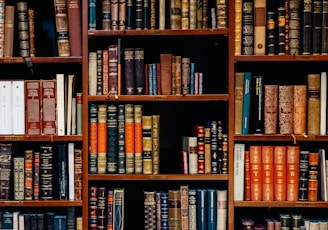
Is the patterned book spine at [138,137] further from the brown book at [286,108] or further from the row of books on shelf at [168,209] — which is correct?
the brown book at [286,108]

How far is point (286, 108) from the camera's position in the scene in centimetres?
213

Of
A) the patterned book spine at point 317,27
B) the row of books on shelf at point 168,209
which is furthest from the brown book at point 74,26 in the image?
the patterned book spine at point 317,27

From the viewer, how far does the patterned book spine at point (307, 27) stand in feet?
6.89

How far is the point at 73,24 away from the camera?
2152 mm

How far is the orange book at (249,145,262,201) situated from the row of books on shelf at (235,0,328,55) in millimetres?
455

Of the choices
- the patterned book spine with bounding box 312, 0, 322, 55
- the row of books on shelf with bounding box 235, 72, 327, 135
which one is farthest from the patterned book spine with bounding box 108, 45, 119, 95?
the patterned book spine with bounding box 312, 0, 322, 55

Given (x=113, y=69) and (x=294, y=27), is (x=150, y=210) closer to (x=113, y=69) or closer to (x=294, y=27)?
(x=113, y=69)

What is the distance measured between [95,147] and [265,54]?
91 cm

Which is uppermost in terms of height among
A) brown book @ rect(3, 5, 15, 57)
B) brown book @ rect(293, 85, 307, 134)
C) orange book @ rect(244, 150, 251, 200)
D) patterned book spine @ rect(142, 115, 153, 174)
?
brown book @ rect(3, 5, 15, 57)

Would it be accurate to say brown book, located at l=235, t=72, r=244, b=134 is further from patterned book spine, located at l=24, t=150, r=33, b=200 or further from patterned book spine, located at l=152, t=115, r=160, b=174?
patterned book spine, located at l=24, t=150, r=33, b=200

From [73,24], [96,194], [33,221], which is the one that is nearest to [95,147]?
[96,194]

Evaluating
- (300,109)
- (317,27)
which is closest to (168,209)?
(300,109)

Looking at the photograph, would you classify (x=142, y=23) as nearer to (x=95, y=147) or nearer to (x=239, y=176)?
(x=95, y=147)

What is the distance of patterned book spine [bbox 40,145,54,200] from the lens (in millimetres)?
2160
